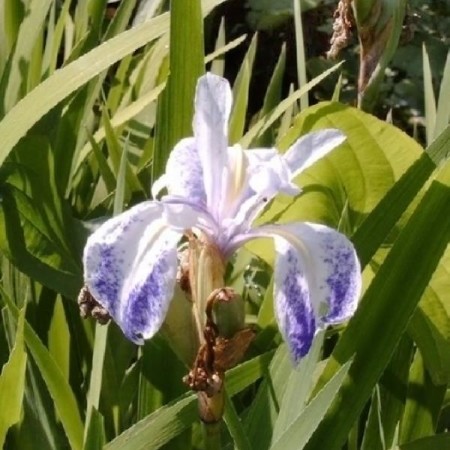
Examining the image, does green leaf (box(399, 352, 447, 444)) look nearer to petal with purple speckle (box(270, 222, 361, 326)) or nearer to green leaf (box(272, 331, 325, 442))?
green leaf (box(272, 331, 325, 442))

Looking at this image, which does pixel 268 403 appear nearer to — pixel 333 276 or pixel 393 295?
A: pixel 393 295

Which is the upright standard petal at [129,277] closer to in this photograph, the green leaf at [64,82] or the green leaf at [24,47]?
the green leaf at [64,82]

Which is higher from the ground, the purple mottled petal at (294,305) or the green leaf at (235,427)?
the purple mottled petal at (294,305)

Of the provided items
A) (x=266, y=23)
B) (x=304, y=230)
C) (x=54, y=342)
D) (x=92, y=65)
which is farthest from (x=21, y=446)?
(x=266, y=23)

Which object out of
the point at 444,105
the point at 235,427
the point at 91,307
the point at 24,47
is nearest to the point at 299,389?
the point at 235,427

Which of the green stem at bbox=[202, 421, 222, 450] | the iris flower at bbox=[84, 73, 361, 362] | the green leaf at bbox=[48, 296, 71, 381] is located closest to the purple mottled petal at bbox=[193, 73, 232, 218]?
the iris flower at bbox=[84, 73, 361, 362]

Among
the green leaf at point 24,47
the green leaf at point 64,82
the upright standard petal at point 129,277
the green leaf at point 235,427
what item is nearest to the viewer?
the upright standard petal at point 129,277

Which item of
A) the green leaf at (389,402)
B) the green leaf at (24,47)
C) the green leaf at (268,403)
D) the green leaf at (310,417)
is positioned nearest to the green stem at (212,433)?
the green leaf at (310,417)
